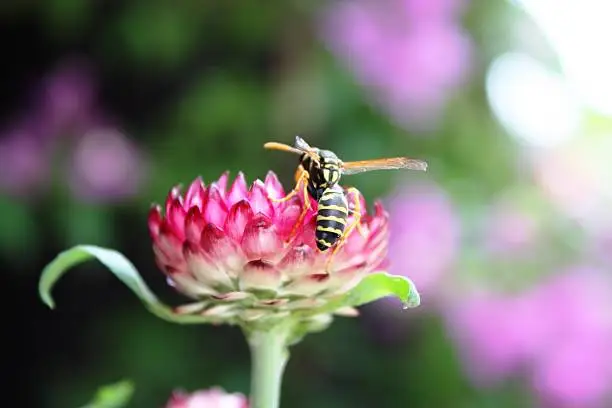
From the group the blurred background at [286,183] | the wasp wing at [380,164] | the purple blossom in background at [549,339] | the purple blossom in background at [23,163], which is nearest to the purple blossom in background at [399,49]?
the blurred background at [286,183]

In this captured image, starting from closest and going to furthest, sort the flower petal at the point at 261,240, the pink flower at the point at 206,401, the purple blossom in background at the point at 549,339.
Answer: the flower petal at the point at 261,240 → the pink flower at the point at 206,401 → the purple blossom in background at the point at 549,339

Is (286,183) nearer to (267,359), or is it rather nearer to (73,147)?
(73,147)

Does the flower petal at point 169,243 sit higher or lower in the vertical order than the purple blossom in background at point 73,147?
lower

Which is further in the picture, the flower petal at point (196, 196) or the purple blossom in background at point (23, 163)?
the purple blossom in background at point (23, 163)

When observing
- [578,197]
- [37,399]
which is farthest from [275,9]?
[37,399]

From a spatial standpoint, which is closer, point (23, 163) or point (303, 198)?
point (303, 198)

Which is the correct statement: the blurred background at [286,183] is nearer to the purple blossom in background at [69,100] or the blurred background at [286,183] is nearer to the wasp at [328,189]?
the purple blossom in background at [69,100]

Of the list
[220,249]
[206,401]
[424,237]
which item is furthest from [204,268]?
[424,237]

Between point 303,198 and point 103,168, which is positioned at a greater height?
point 103,168
